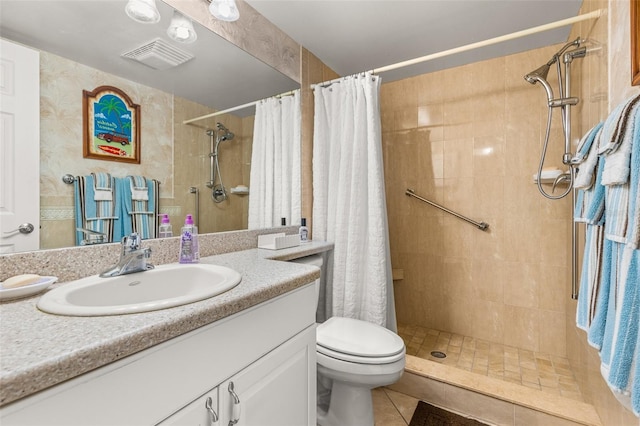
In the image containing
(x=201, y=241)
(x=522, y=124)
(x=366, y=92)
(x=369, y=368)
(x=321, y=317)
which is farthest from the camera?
(x=522, y=124)

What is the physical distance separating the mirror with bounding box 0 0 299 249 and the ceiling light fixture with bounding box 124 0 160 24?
0.07ft

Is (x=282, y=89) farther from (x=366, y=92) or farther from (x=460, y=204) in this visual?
(x=460, y=204)

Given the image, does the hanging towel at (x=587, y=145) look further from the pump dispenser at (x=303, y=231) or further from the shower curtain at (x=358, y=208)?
the pump dispenser at (x=303, y=231)

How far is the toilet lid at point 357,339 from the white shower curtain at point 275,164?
0.71 meters

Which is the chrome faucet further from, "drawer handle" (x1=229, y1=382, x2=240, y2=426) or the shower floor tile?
the shower floor tile

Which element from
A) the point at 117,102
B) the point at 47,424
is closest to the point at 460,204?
the point at 117,102

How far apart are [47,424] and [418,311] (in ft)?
8.26

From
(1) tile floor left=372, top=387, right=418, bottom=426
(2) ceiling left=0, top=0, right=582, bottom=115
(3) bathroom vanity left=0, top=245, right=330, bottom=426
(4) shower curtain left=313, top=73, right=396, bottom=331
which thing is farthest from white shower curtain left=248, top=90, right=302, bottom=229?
(1) tile floor left=372, top=387, right=418, bottom=426

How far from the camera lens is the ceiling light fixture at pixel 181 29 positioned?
4.15 feet

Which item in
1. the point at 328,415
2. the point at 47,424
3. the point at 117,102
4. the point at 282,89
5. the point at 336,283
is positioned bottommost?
the point at 328,415

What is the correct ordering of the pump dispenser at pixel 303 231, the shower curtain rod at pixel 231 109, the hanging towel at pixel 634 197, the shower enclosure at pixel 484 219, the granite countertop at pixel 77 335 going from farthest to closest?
the shower enclosure at pixel 484 219 → the pump dispenser at pixel 303 231 → the shower curtain rod at pixel 231 109 → the hanging towel at pixel 634 197 → the granite countertop at pixel 77 335

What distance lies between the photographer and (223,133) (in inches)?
59.4

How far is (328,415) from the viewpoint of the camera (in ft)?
4.73

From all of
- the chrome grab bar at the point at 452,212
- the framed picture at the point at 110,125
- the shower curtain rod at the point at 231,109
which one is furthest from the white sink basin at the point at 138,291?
the chrome grab bar at the point at 452,212
